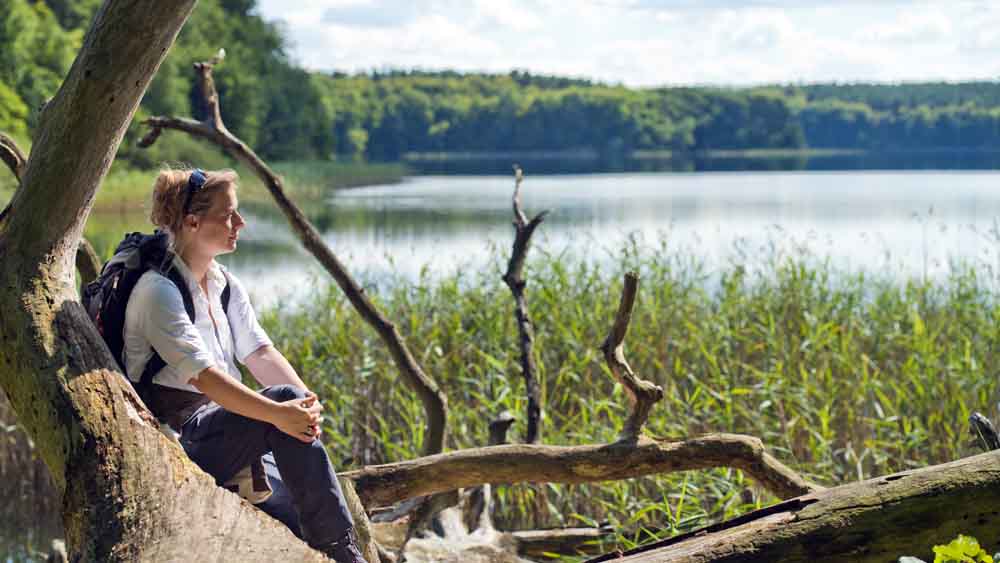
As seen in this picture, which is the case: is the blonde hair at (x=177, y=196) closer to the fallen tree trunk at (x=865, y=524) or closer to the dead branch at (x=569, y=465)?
the dead branch at (x=569, y=465)

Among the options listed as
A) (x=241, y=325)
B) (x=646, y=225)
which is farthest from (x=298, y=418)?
(x=646, y=225)

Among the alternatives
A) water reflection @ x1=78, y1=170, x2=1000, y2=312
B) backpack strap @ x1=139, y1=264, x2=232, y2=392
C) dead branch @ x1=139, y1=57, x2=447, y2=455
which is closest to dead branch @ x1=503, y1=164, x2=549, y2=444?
dead branch @ x1=139, y1=57, x2=447, y2=455

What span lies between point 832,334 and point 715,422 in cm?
104

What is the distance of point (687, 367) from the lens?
6.58m

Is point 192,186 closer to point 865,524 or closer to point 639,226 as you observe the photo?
point 865,524

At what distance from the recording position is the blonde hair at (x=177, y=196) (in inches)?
121

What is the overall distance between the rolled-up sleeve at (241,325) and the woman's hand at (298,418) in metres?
0.43

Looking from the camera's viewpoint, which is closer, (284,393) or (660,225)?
(284,393)

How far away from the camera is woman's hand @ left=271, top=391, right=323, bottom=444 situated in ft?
9.56

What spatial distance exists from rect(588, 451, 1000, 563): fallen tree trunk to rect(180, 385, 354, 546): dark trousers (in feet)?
2.54

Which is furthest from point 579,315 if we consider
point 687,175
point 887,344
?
point 687,175

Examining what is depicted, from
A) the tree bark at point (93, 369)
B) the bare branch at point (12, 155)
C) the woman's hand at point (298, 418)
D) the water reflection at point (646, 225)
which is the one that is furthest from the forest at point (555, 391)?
the water reflection at point (646, 225)

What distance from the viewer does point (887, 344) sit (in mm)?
6754

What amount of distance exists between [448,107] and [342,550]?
225ft
